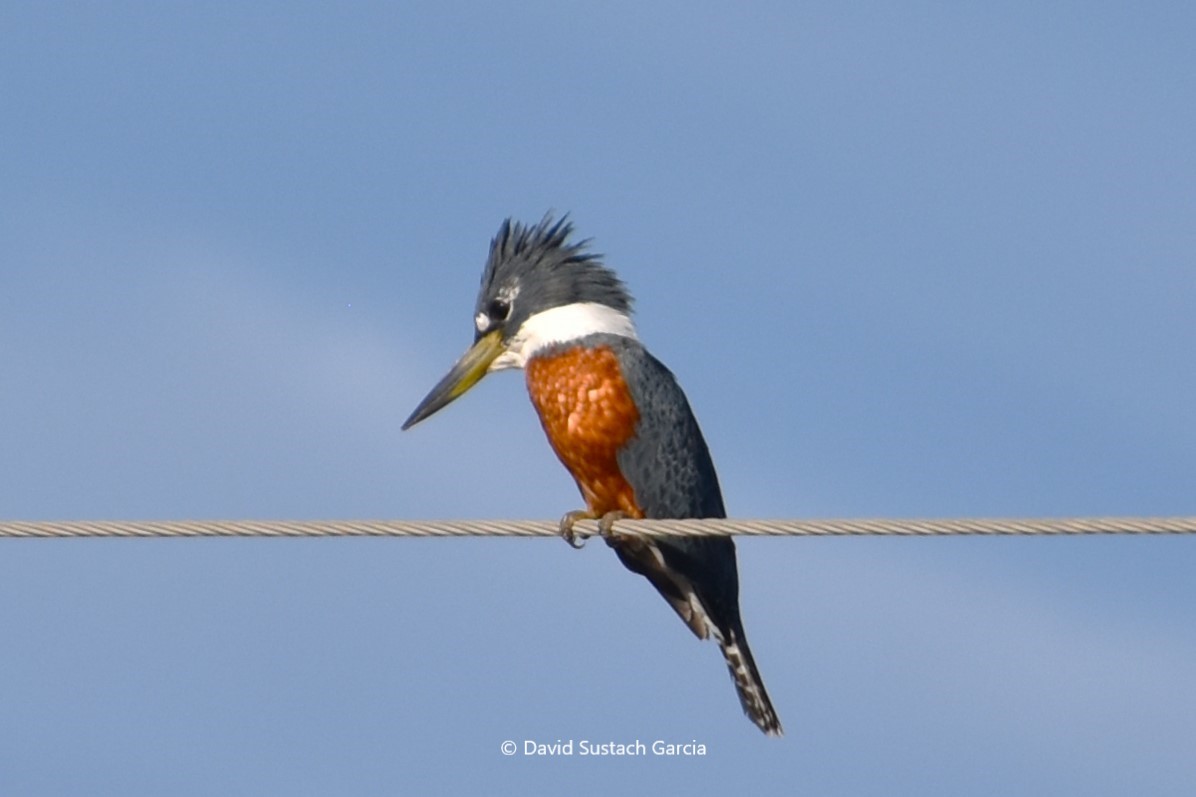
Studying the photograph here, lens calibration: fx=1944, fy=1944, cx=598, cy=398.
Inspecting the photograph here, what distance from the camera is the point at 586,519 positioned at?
6.02 m

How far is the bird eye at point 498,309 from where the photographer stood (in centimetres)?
666

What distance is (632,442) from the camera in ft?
20.1

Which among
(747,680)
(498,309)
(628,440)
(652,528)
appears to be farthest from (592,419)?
(652,528)

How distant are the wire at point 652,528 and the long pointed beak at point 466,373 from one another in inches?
79.7

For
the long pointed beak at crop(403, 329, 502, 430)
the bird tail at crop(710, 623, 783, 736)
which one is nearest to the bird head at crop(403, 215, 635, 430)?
the long pointed beak at crop(403, 329, 502, 430)

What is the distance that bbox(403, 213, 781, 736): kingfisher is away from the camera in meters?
6.12

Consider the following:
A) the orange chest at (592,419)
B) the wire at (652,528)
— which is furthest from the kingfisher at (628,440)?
the wire at (652,528)

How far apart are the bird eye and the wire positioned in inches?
79.1

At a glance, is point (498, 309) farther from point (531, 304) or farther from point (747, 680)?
point (747, 680)

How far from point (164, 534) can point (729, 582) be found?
7.56ft

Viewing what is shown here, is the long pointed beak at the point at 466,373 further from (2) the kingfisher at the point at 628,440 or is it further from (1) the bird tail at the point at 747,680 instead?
(1) the bird tail at the point at 747,680

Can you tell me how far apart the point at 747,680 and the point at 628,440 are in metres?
0.87

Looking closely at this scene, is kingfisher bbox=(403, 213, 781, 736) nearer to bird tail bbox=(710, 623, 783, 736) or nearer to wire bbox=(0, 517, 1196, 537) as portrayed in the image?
bird tail bbox=(710, 623, 783, 736)

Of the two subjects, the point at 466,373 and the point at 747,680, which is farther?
the point at 466,373
